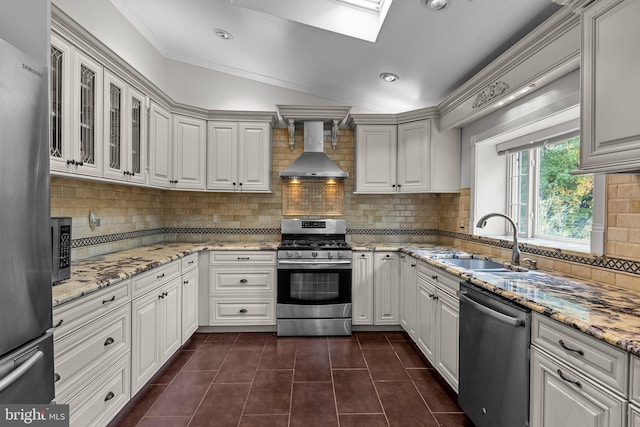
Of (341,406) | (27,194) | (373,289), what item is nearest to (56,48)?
(27,194)

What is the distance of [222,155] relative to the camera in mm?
3619

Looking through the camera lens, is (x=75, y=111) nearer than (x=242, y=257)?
Yes

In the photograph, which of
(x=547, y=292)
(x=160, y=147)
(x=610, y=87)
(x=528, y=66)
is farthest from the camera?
(x=160, y=147)

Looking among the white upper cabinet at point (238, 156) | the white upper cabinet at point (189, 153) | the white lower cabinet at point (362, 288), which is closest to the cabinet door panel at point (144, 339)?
the white upper cabinet at point (189, 153)

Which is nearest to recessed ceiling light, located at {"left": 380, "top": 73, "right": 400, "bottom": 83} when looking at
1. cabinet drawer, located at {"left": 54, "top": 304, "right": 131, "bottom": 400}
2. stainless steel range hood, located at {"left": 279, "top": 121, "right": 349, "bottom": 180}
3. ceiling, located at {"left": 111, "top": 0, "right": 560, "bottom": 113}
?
ceiling, located at {"left": 111, "top": 0, "right": 560, "bottom": 113}

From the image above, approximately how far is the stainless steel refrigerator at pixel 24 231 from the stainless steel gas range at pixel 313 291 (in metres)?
2.31

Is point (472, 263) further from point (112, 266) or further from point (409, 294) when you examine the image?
point (112, 266)

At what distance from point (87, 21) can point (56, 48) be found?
38.4 inches

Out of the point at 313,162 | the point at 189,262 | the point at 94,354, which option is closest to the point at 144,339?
the point at 94,354

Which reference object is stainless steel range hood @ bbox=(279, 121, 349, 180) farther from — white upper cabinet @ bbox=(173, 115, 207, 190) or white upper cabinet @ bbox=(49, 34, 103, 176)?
white upper cabinet @ bbox=(49, 34, 103, 176)

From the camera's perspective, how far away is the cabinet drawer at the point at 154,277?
2125 millimetres

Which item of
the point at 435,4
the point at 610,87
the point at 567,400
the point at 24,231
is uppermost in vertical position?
the point at 435,4

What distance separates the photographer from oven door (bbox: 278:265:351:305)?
3318mm

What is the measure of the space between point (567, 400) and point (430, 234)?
2.86 m
